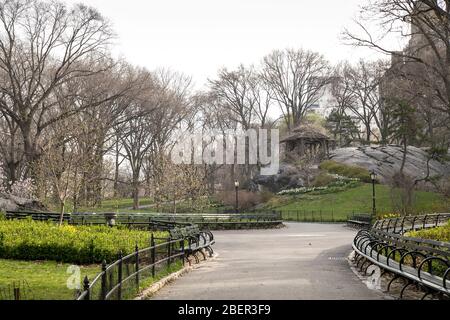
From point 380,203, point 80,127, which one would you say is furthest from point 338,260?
point 380,203

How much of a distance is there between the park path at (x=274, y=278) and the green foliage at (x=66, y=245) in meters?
2.85

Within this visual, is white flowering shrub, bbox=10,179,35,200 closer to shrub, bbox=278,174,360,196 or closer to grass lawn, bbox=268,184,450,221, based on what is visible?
grass lawn, bbox=268,184,450,221

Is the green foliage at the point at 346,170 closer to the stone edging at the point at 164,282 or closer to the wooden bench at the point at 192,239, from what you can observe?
the wooden bench at the point at 192,239

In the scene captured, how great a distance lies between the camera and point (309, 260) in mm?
17031

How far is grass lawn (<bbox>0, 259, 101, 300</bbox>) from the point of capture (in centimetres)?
1086

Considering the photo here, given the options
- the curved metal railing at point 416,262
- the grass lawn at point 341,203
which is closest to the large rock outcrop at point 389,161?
the grass lawn at point 341,203

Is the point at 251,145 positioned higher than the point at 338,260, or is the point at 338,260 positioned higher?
the point at 251,145

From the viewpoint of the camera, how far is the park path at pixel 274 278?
10180 mm

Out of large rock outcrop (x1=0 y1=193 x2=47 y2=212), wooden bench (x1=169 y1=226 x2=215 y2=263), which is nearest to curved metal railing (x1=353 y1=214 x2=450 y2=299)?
wooden bench (x1=169 y1=226 x2=215 y2=263)

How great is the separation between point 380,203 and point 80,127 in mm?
27089

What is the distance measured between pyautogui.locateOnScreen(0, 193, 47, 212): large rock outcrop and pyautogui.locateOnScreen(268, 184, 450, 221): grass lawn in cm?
2114

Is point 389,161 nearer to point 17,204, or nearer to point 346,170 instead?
point 346,170

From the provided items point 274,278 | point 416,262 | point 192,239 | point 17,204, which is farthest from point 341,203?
point 274,278
